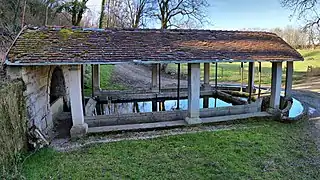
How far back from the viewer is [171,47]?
905cm

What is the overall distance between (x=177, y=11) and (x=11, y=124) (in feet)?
64.1

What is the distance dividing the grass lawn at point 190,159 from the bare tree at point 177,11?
16.5 metres

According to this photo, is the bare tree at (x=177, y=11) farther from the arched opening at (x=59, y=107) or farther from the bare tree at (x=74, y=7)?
the arched opening at (x=59, y=107)

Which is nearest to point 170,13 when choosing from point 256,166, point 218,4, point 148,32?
point 218,4

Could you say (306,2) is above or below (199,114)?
above

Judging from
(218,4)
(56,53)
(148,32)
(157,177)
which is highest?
(218,4)

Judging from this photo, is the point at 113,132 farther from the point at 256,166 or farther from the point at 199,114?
the point at 256,166

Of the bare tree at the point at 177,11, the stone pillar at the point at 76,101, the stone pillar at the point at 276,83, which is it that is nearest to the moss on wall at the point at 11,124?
the stone pillar at the point at 76,101

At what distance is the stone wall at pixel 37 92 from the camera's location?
22.5ft

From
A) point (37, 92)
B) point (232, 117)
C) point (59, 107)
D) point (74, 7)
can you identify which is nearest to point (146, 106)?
point (59, 107)

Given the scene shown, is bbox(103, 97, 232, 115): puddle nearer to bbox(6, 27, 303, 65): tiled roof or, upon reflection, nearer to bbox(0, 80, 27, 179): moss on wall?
bbox(6, 27, 303, 65): tiled roof

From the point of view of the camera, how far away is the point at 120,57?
7984 millimetres

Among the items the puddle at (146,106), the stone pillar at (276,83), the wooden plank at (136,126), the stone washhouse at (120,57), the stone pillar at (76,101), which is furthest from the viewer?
the puddle at (146,106)

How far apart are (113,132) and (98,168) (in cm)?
257
